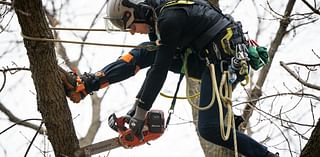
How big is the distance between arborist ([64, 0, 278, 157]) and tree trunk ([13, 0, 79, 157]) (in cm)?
49

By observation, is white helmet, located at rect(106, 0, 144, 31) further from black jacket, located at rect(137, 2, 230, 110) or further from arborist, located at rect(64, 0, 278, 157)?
black jacket, located at rect(137, 2, 230, 110)

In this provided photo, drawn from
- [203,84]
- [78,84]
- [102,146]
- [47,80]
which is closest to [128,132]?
[102,146]

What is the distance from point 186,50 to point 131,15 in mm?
396

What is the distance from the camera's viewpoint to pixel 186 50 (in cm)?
331

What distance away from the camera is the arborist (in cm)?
311

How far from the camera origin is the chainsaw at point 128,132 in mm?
3383

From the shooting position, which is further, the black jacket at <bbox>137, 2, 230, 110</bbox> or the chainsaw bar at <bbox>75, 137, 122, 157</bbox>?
the chainsaw bar at <bbox>75, 137, 122, 157</bbox>

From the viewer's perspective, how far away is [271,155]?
313 centimetres

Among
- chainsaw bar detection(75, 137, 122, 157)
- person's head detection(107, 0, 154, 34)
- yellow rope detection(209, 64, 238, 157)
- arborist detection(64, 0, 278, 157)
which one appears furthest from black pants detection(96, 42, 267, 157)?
chainsaw bar detection(75, 137, 122, 157)

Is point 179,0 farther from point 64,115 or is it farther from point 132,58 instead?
point 64,115

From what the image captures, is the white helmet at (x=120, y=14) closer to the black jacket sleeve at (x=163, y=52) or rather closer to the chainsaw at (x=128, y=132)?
the black jacket sleeve at (x=163, y=52)

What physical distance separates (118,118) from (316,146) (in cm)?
147

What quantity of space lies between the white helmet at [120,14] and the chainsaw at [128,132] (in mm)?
563

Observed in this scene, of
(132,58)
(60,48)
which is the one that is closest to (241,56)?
(132,58)
